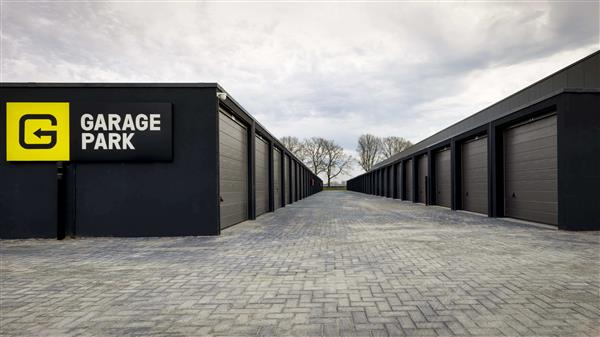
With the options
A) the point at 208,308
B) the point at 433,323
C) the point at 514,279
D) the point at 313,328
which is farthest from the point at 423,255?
the point at 208,308

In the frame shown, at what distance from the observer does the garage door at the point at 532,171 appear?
36.0 feet

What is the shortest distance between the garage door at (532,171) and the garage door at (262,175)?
11.1 metres

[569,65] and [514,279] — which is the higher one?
[569,65]

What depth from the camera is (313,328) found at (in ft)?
10.8

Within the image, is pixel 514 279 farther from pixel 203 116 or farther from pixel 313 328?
Result: pixel 203 116

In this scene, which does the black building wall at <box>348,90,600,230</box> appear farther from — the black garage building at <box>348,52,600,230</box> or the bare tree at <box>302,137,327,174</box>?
the bare tree at <box>302,137,327,174</box>

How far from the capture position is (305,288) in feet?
14.8

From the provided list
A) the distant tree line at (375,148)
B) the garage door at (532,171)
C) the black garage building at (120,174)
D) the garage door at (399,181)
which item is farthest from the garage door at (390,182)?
the distant tree line at (375,148)

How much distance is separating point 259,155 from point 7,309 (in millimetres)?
13053

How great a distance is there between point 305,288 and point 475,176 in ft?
49.7

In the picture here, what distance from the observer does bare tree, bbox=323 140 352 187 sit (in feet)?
260

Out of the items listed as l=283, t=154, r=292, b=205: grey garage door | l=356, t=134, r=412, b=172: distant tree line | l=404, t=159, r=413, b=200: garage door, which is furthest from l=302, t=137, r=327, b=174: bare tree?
l=283, t=154, r=292, b=205: grey garage door

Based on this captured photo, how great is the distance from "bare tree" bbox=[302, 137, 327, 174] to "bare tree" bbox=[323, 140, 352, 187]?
29.0 inches

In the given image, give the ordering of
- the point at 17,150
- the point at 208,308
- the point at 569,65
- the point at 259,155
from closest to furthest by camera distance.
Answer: the point at 208,308
the point at 17,150
the point at 569,65
the point at 259,155
